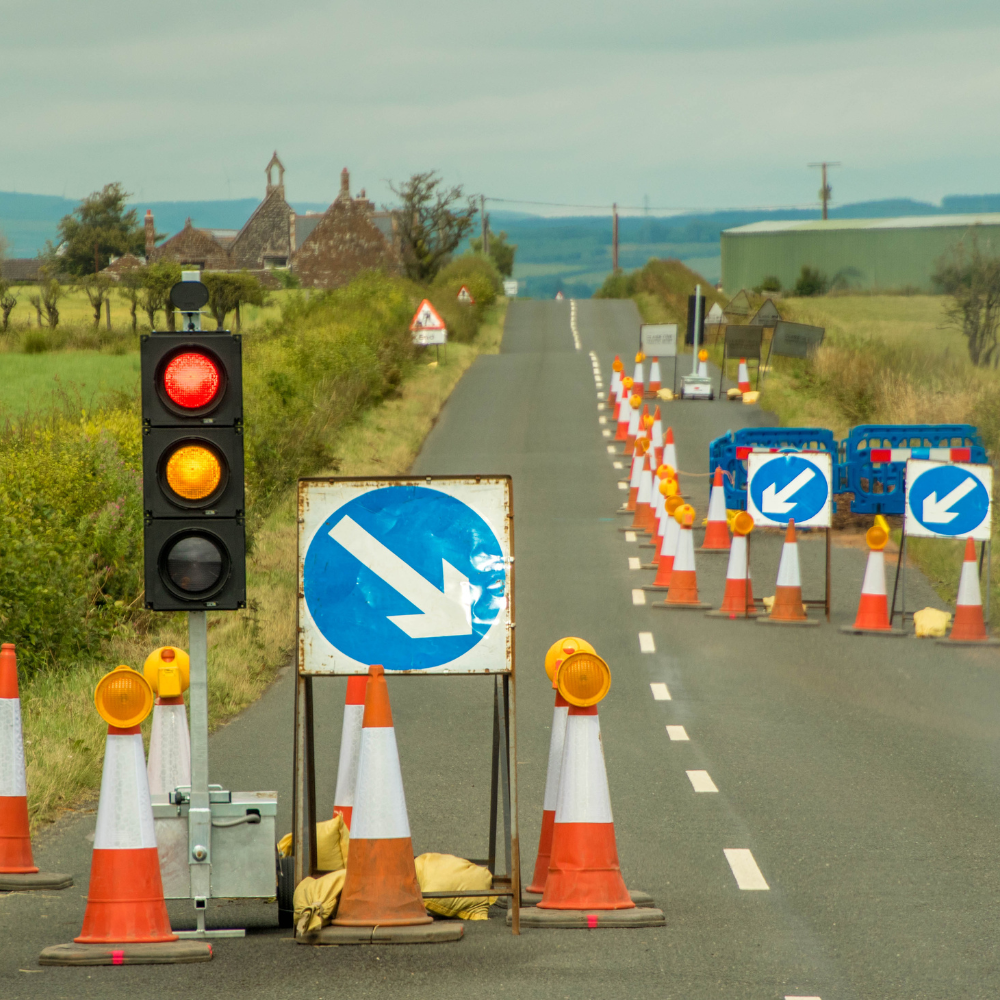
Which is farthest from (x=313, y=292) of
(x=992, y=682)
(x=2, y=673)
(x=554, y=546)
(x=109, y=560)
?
(x=2, y=673)

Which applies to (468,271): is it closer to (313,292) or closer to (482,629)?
(313,292)

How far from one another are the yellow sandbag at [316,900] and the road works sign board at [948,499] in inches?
353

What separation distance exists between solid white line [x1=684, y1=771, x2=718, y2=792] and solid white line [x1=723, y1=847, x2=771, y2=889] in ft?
3.77

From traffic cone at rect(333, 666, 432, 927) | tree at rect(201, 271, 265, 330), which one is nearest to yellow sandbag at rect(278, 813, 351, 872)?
traffic cone at rect(333, 666, 432, 927)

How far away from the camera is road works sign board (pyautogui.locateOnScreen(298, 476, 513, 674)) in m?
5.68

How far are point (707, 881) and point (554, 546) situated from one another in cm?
1168

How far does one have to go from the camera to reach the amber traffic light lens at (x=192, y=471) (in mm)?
5477

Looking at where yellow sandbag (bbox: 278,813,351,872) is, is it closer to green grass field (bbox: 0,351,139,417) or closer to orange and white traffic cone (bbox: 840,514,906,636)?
orange and white traffic cone (bbox: 840,514,906,636)

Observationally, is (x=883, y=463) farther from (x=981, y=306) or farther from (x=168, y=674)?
(x=981, y=306)

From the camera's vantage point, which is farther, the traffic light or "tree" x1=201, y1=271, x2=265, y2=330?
"tree" x1=201, y1=271, x2=265, y2=330

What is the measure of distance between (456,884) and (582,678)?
102cm

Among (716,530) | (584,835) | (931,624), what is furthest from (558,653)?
(716,530)

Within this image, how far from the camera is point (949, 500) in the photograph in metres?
13.3

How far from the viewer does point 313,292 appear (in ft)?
147
